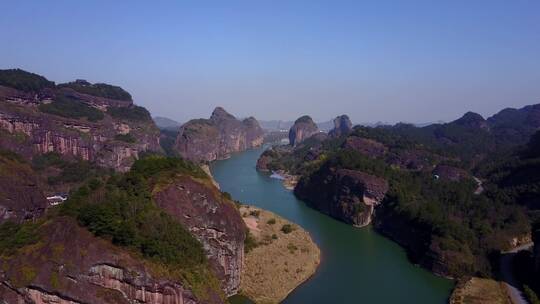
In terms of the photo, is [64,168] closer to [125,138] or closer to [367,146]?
[125,138]

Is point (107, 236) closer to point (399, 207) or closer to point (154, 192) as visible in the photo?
point (154, 192)

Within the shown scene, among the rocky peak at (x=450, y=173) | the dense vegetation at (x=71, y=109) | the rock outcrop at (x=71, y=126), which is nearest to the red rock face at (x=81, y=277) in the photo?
the rock outcrop at (x=71, y=126)

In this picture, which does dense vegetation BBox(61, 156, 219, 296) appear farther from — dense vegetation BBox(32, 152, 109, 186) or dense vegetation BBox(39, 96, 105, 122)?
dense vegetation BBox(39, 96, 105, 122)

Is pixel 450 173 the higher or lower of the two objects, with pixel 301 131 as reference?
higher

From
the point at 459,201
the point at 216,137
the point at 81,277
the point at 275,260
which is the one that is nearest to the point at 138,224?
the point at 81,277

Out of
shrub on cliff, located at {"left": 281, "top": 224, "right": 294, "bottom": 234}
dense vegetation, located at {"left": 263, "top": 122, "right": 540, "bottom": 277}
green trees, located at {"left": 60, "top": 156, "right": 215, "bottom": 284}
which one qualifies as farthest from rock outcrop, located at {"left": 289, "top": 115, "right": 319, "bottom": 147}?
green trees, located at {"left": 60, "top": 156, "right": 215, "bottom": 284}

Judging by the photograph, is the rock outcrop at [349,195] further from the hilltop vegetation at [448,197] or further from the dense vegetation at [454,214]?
the dense vegetation at [454,214]
